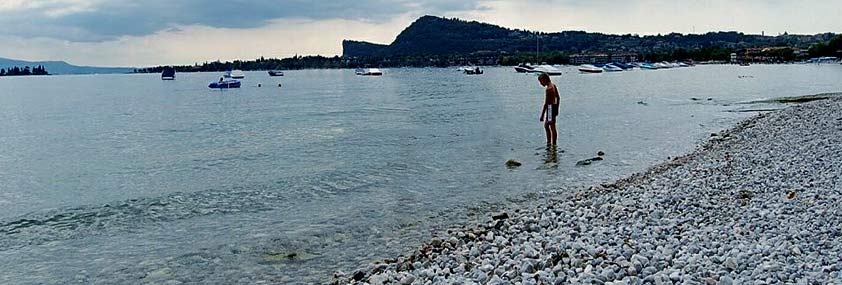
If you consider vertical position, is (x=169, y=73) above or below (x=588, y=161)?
above

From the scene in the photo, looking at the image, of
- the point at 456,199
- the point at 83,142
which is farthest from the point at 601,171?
the point at 83,142

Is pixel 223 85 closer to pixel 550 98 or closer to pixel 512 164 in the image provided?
pixel 550 98

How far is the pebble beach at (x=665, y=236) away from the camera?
7578 millimetres

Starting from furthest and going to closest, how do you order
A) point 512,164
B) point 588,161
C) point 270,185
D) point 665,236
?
point 588,161 → point 512,164 → point 270,185 → point 665,236

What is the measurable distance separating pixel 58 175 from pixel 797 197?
21183mm

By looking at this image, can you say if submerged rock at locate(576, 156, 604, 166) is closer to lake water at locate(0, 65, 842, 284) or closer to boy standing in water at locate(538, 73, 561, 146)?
lake water at locate(0, 65, 842, 284)

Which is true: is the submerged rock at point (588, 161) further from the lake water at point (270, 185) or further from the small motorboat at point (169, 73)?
the small motorboat at point (169, 73)

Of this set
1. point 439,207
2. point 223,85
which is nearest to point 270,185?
point 439,207

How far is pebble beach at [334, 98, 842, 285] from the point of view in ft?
24.9

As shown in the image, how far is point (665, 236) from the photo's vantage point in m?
9.62

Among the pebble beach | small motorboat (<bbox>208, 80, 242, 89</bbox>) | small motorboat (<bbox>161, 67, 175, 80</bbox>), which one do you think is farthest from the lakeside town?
small motorboat (<bbox>161, 67, 175, 80</bbox>)

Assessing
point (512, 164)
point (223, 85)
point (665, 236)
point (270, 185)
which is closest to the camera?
point (665, 236)

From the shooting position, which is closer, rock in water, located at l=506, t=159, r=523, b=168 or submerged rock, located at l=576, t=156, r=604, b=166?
rock in water, located at l=506, t=159, r=523, b=168

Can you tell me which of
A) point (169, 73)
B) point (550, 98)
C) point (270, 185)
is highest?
point (169, 73)
